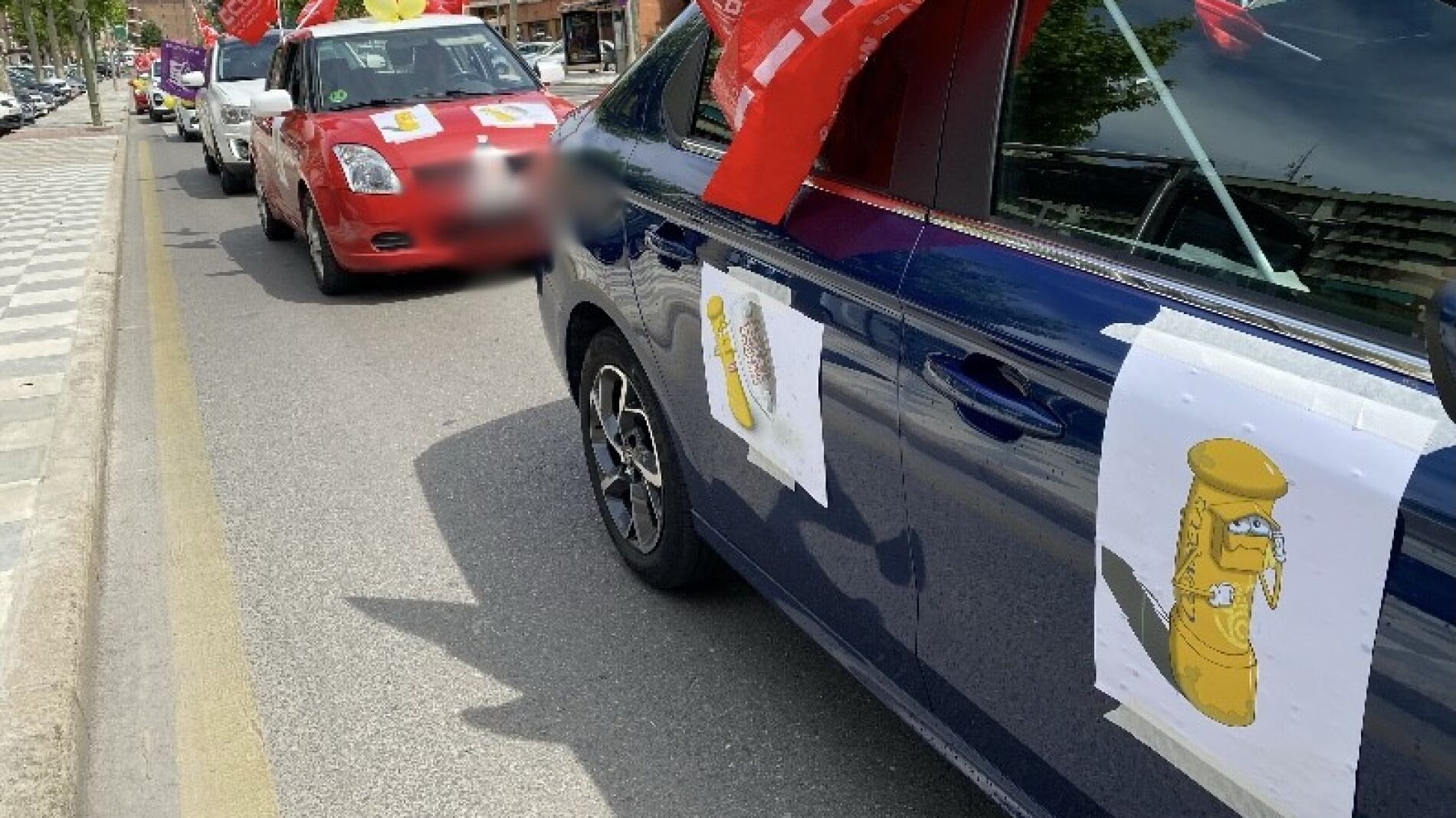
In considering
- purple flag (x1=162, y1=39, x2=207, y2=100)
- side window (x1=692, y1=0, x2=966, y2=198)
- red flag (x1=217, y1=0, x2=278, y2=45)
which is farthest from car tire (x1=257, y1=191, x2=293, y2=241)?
purple flag (x1=162, y1=39, x2=207, y2=100)

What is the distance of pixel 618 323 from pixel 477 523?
3.86 feet

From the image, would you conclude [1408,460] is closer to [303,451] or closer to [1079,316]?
[1079,316]

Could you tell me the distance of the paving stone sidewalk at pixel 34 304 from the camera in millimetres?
4418

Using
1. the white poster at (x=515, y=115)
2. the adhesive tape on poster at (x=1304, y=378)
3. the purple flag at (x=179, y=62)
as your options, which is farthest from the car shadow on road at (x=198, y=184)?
the adhesive tape on poster at (x=1304, y=378)

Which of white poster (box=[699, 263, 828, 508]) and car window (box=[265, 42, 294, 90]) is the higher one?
car window (box=[265, 42, 294, 90])

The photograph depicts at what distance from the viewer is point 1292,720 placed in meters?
A: 1.43

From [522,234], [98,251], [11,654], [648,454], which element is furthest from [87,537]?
[98,251]

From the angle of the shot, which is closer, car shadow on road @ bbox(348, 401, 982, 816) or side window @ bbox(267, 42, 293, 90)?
car shadow on road @ bbox(348, 401, 982, 816)

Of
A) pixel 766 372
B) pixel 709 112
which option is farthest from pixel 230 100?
pixel 766 372

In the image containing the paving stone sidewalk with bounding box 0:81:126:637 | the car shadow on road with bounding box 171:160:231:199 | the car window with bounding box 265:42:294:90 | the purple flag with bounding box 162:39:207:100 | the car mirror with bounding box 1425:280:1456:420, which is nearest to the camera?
the car mirror with bounding box 1425:280:1456:420

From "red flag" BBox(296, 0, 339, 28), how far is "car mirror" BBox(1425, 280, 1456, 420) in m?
10.7

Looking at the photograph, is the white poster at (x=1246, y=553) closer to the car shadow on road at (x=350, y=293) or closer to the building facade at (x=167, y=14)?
the car shadow on road at (x=350, y=293)

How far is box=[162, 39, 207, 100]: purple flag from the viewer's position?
23.2 metres

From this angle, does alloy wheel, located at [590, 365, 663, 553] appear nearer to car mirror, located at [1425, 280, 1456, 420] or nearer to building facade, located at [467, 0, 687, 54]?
car mirror, located at [1425, 280, 1456, 420]
